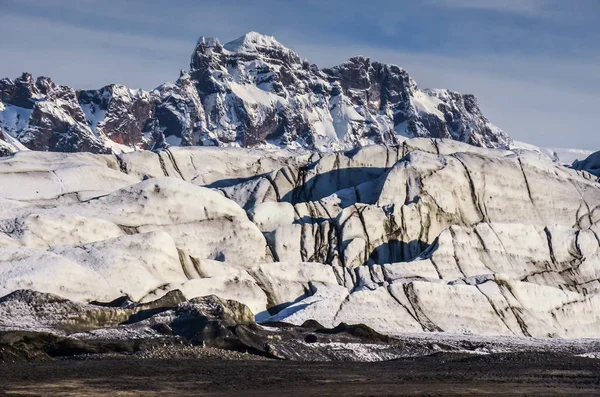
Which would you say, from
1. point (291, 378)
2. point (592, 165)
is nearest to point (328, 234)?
point (592, 165)

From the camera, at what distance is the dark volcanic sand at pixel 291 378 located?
106 ft

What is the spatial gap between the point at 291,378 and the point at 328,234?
3077 cm

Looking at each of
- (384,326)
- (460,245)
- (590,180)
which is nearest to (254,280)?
(384,326)

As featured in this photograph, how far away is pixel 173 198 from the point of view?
6309 centimetres

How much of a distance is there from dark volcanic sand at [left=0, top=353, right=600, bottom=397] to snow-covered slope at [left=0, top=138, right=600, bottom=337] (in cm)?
1228

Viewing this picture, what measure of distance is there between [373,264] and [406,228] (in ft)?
13.7

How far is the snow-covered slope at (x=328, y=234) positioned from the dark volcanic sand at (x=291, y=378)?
12278 mm

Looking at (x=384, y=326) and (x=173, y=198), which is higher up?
(x=173, y=198)

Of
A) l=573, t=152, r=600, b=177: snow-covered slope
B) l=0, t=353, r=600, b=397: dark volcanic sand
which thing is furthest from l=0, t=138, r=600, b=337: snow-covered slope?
l=0, t=353, r=600, b=397: dark volcanic sand

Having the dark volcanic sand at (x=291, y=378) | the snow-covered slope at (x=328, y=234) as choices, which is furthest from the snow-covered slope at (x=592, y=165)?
the dark volcanic sand at (x=291, y=378)

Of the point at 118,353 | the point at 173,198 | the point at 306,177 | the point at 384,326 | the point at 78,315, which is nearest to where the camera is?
the point at 118,353

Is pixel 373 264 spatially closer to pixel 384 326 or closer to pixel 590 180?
pixel 384 326

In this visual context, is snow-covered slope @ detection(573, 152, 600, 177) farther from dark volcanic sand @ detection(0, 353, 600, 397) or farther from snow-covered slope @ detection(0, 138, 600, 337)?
dark volcanic sand @ detection(0, 353, 600, 397)

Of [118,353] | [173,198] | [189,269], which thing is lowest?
[118,353]
